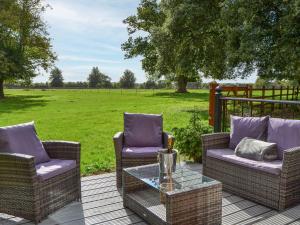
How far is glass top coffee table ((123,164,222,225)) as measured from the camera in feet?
8.09

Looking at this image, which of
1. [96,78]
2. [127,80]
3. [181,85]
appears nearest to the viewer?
[181,85]

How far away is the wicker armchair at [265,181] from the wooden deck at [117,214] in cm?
8

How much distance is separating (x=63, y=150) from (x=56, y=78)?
204 feet

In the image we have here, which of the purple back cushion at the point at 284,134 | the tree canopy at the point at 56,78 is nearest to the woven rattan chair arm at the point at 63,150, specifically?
the purple back cushion at the point at 284,134

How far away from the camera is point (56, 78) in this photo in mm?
62281

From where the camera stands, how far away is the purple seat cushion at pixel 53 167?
2.86m

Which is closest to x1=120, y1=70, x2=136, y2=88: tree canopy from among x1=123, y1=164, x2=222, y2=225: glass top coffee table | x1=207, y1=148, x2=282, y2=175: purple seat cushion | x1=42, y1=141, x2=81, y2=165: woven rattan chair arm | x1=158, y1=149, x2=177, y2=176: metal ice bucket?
x1=207, y1=148, x2=282, y2=175: purple seat cushion

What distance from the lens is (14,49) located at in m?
20.9

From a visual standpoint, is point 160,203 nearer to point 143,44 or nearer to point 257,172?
point 257,172

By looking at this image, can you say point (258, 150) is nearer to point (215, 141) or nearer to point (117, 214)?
point (215, 141)

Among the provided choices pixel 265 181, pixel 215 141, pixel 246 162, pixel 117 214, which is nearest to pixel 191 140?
pixel 215 141

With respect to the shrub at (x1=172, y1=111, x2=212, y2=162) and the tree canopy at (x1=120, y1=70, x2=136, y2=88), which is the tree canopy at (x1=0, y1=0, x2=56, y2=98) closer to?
the shrub at (x1=172, y1=111, x2=212, y2=162)

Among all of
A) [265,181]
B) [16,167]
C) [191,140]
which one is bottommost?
[265,181]

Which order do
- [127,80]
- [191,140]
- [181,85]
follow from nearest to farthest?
[191,140]
[181,85]
[127,80]
